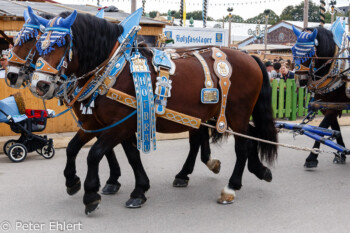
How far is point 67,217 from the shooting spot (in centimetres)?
410

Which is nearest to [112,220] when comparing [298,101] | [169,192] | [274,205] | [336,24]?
[169,192]

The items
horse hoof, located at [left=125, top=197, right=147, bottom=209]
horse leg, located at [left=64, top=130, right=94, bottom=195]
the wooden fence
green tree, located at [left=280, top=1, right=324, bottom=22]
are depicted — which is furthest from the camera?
green tree, located at [left=280, top=1, right=324, bottom=22]

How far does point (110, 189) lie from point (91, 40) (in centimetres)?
177

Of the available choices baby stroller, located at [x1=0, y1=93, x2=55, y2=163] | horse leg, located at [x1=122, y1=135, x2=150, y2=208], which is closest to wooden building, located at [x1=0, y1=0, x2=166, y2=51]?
baby stroller, located at [x1=0, y1=93, x2=55, y2=163]

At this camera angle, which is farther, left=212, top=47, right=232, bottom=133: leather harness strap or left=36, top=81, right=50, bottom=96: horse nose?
left=212, top=47, right=232, bottom=133: leather harness strap

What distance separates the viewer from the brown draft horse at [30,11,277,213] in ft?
13.2

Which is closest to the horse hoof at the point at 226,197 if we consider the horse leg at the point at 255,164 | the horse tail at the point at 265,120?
the horse leg at the point at 255,164

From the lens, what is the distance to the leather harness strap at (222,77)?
4582 mm

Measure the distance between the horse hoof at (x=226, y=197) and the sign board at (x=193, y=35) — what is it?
7.28 metres

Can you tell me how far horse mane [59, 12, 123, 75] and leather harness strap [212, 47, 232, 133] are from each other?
118cm

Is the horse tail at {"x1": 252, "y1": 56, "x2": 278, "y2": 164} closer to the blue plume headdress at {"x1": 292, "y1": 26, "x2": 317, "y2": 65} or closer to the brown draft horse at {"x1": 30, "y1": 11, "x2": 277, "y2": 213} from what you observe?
the brown draft horse at {"x1": 30, "y1": 11, "x2": 277, "y2": 213}

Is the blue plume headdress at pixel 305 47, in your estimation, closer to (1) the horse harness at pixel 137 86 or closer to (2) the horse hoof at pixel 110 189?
(1) the horse harness at pixel 137 86

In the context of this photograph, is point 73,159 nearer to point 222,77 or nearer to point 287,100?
point 222,77

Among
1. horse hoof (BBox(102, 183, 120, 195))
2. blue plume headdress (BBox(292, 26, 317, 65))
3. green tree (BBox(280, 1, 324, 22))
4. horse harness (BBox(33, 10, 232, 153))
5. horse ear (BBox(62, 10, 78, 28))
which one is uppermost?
green tree (BBox(280, 1, 324, 22))
